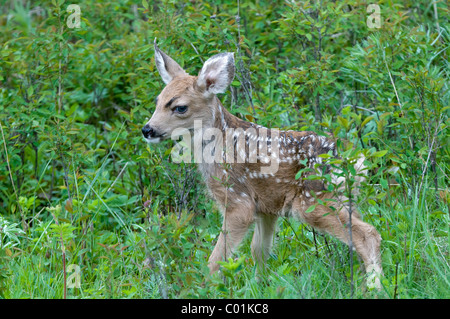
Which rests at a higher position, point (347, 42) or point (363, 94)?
point (347, 42)

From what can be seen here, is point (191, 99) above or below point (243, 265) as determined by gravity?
above

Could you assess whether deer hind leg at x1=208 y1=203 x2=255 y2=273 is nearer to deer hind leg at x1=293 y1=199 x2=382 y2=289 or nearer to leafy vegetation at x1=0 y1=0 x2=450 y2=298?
leafy vegetation at x1=0 y1=0 x2=450 y2=298

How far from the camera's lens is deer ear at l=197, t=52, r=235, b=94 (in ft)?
16.6

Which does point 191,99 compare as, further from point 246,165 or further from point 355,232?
point 355,232

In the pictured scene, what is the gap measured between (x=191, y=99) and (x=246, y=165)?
0.71 meters

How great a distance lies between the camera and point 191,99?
16.7 ft

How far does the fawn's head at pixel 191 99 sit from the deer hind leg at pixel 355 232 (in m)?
1.19

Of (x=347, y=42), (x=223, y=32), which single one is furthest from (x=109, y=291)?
(x=347, y=42)

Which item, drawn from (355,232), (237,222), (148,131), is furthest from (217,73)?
(355,232)

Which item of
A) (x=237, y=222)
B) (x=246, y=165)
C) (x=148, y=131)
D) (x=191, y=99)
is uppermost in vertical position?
(x=191, y=99)

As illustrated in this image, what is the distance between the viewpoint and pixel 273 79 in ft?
22.3
